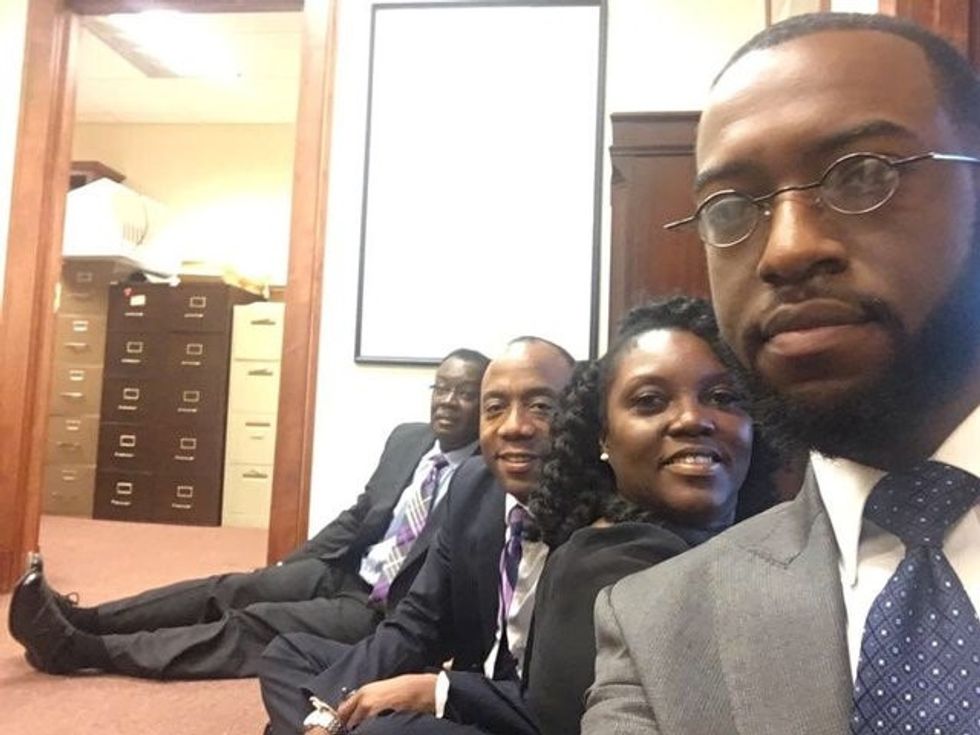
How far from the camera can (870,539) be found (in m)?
0.60

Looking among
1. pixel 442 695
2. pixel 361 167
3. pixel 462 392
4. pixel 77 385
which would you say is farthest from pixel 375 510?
pixel 77 385

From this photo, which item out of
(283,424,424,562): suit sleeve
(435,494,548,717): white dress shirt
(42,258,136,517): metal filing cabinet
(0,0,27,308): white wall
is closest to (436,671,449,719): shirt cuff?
(435,494,548,717): white dress shirt

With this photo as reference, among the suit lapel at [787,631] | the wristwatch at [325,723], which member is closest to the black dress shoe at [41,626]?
the wristwatch at [325,723]

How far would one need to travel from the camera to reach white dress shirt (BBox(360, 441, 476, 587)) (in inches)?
84.2

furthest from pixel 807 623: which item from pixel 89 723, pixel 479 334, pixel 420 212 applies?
pixel 420 212

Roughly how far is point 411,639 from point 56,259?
230 cm

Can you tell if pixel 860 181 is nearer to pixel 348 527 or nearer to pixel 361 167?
pixel 348 527

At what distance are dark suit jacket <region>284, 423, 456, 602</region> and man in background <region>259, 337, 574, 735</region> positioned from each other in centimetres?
62

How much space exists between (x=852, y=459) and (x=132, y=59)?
4.87 m

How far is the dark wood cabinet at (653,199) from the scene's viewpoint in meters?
1.90

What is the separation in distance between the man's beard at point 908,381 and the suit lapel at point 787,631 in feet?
0.30

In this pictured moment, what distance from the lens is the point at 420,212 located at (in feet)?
9.18

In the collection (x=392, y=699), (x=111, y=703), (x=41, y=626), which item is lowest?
(x=111, y=703)

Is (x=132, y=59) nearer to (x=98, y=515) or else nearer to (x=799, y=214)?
(x=98, y=515)
